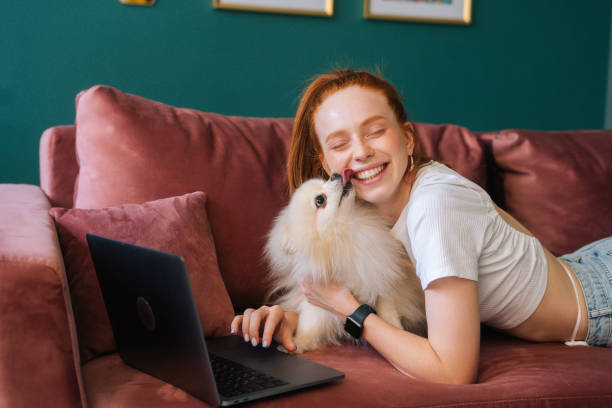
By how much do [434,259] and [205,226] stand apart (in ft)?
2.40

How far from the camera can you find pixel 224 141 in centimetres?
181

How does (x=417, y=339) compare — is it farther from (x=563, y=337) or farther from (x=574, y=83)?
(x=574, y=83)

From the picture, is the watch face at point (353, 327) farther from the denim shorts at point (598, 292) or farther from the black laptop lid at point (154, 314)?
the denim shorts at point (598, 292)

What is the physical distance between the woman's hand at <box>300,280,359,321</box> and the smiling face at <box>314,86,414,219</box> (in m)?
0.26

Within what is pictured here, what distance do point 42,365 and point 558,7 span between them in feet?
10.7

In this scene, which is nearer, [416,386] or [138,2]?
[416,386]

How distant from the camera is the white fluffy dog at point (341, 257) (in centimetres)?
140

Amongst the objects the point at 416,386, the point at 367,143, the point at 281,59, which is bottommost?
the point at 416,386

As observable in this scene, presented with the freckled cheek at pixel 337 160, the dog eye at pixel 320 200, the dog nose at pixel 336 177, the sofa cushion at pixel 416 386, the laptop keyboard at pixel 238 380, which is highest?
the freckled cheek at pixel 337 160

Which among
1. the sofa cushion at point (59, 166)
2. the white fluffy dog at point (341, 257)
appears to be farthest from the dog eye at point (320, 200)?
the sofa cushion at point (59, 166)

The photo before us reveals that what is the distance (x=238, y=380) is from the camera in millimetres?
1120

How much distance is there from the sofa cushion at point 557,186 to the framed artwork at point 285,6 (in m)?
1.17

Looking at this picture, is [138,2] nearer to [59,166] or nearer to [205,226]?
[59,166]

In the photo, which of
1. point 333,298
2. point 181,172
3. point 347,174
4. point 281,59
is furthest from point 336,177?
point 281,59
